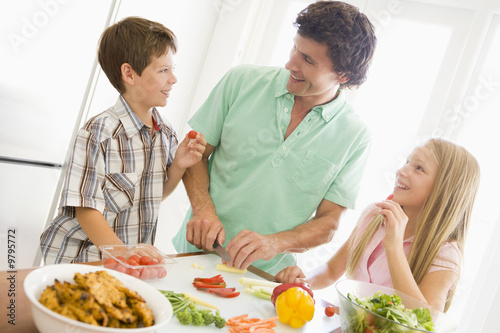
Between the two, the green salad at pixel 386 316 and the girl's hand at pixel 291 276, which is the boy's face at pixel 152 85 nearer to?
the girl's hand at pixel 291 276

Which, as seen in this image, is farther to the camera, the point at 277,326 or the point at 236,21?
the point at 236,21

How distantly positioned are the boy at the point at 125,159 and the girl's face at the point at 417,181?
77cm

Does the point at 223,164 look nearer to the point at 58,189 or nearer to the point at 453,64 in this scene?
the point at 58,189

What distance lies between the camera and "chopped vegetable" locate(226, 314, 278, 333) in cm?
108

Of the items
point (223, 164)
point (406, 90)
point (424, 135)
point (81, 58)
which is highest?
point (406, 90)

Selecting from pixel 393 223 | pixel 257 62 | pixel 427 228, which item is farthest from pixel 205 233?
pixel 257 62

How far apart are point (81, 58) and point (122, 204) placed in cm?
132

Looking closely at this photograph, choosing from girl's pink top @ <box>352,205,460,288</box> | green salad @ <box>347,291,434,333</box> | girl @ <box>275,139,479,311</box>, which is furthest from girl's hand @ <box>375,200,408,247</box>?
green salad @ <box>347,291,434,333</box>

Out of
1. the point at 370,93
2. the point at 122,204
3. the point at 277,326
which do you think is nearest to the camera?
the point at 277,326

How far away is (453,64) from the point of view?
302 cm

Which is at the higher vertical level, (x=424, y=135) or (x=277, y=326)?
(x=424, y=135)

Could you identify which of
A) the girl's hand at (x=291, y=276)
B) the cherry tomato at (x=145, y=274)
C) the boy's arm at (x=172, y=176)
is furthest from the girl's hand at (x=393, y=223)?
the cherry tomato at (x=145, y=274)

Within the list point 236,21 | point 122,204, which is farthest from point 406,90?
point 122,204

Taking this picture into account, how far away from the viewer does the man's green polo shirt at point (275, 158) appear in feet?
5.78
